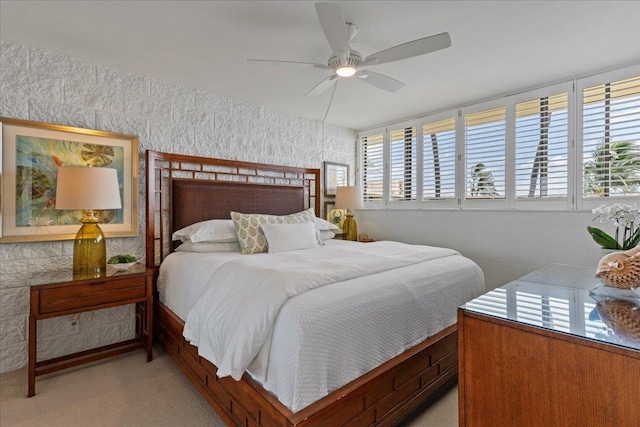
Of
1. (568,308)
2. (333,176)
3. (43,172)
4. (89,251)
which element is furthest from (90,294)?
(333,176)

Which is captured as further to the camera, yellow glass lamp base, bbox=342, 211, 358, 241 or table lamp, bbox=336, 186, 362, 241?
yellow glass lamp base, bbox=342, 211, 358, 241

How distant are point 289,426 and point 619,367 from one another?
1126 millimetres

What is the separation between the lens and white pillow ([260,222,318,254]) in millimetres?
2855

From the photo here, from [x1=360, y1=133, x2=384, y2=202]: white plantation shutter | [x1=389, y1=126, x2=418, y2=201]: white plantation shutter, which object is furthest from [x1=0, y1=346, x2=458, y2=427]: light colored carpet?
[x1=360, y1=133, x2=384, y2=202]: white plantation shutter

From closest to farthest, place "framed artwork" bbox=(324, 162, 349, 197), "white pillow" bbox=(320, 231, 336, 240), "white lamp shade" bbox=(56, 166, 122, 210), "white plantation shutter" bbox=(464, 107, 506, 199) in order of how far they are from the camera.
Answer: "white lamp shade" bbox=(56, 166, 122, 210) < "white plantation shutter" bbox=(464, 107, 506, 199) < "white pillow" bbox=(320, 231, 336, 240) < "framed artwork" bbox=(324, 162, 349, 197)

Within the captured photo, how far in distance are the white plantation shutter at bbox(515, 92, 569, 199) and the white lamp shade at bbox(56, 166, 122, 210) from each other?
12.7 ft

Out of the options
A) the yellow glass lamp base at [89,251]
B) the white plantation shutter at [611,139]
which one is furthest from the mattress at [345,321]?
the white plantation shutter at [611,139]

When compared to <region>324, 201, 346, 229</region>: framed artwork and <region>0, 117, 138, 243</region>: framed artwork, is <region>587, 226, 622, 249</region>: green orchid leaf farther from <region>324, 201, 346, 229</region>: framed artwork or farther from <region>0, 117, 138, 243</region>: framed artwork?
<region>0, 117, 138, 243</region>: framed artwork

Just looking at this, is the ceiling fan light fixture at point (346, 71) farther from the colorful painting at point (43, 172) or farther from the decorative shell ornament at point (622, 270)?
A: the colorful painting at point (43, 172)

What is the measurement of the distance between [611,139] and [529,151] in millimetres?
630

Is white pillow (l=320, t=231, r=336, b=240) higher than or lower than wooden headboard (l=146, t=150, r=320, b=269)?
lower

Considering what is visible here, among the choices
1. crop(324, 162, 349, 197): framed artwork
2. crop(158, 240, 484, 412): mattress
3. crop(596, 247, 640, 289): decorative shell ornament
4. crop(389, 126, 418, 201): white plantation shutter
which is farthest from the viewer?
crop(324, 162, 349, 197): framed artwork

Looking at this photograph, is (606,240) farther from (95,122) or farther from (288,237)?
(95,122)

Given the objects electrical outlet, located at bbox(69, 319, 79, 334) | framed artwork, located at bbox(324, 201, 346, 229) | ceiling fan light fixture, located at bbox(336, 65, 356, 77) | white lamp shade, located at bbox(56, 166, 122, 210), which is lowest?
electrical outlet, located at bbox(69, 319, 79, 334)
